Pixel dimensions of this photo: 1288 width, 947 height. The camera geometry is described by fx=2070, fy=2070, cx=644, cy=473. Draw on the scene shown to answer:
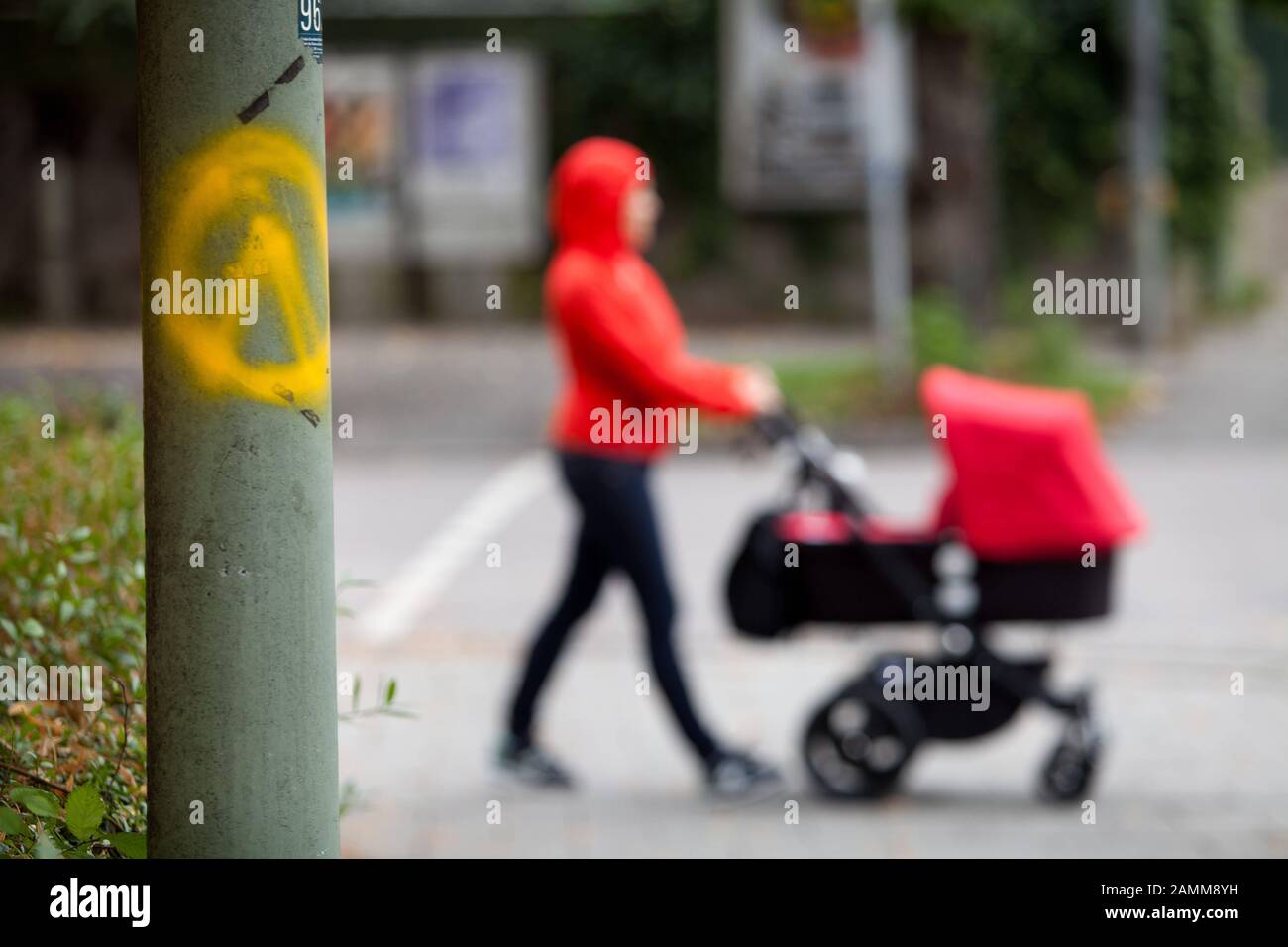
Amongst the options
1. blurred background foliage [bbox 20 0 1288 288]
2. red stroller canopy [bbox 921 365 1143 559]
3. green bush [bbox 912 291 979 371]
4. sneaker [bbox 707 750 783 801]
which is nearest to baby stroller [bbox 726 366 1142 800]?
red stroller canopy [bbox 921 365 1143 559]

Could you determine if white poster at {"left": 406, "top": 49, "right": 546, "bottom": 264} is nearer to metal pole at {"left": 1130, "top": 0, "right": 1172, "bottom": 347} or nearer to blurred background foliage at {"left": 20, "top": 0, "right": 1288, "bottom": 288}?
blurred background foliage at {"left": 20, "top": 0, "right": 1288, "bottom": 288}

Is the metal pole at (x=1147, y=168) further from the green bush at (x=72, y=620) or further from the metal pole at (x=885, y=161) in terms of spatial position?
the green bush at (x=72, y=620)

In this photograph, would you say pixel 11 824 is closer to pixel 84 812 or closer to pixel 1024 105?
pixel 84 812

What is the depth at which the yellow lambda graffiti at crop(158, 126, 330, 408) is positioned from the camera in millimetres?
2469

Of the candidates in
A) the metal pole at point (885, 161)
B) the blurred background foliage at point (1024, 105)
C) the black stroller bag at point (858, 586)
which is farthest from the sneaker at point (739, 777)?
the blurred background foliage at point (1024, 105)

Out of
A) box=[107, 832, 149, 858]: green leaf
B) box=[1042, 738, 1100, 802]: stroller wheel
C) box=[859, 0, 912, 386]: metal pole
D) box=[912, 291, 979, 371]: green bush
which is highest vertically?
box=[859, 0, 912, 386]: metal pole

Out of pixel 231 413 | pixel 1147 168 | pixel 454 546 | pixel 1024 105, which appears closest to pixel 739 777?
pixel 231 413

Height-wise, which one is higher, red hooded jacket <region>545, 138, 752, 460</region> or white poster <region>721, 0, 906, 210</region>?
white poster <region>721, 0, 906, 210</region>

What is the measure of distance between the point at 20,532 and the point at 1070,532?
300 centimetres

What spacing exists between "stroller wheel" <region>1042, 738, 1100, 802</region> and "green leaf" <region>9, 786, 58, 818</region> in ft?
12.3

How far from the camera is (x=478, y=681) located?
7844 millimetres

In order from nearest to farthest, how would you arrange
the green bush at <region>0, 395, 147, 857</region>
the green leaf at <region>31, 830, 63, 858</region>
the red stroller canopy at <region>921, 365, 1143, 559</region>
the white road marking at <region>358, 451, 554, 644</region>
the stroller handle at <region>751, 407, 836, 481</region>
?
the green leaf at <region>31, 830, 63, 858</region>, the green bush at <region>0, 395, 147, 857</region>, the red stroller canopy at <region>921, 365, 1143, 559</region>, the stroller handle at <region>751, 407, 836, 481</region>, the white road marking at <region>358, 451, 554, 644</region>

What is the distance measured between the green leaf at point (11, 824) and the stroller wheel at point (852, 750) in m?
3.55

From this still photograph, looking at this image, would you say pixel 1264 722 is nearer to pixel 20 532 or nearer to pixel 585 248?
pixel 585 248
